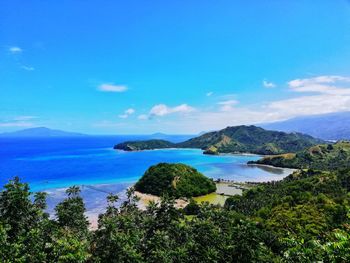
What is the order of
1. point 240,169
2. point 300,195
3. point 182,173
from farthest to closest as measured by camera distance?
1. point 240,169
2. point 182,173
3. point 300,195

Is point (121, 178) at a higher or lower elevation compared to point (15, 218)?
lower

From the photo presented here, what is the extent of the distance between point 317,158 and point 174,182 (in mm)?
87180

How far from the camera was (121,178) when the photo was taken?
114 meters

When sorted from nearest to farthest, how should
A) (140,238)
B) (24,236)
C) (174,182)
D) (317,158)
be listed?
(24,236), (140,238), (174,182), (317,158)

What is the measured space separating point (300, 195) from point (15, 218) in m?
56.6

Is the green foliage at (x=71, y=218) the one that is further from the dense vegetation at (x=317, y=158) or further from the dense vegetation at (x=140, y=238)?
the dense vegetation at (x=317, y=158)

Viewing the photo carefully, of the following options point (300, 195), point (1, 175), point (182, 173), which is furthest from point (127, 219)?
point (1, 175)

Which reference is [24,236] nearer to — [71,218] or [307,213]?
[71,218]

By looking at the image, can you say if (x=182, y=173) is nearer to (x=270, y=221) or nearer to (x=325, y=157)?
(x=270, y=221)

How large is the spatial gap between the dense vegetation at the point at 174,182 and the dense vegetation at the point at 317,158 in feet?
216

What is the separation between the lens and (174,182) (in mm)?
93750

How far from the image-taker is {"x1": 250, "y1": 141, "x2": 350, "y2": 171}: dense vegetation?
137 metres

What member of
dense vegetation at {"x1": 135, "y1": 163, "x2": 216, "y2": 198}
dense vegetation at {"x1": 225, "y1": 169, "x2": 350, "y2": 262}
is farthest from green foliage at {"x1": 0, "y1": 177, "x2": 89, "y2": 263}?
dense vegetation at {"x1": 135, "y1": 163, "x2": 216, "y2": 198}

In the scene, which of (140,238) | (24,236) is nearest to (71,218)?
(140,238)
